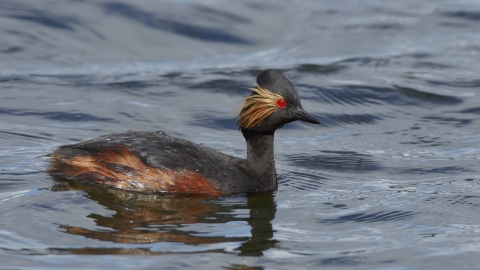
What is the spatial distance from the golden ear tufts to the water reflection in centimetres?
86

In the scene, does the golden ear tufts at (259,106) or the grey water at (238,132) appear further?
the golden ear tufts at (259,106)

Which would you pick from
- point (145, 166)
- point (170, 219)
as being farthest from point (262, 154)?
point (170, 219)

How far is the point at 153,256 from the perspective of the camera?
696 centimetres

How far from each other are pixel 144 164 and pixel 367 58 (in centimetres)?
862

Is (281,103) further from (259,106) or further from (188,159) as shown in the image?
(188,159)

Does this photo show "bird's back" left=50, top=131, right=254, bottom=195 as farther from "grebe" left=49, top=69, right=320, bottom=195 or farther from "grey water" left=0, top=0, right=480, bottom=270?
"grey water" left=0, top=0, right=480, bottom=270

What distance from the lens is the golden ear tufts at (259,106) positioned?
29.8 ft

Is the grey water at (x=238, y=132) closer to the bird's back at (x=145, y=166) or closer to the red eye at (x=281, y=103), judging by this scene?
the bird's back at (x=145, y=166)

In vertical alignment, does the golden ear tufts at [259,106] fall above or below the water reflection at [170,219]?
A: above

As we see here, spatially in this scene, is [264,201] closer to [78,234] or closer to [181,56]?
[78,234]

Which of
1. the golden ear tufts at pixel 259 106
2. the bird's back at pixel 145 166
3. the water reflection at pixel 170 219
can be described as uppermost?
the golden ear tufts at pixel 259 106

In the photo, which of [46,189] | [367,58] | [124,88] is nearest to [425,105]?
[367,58]

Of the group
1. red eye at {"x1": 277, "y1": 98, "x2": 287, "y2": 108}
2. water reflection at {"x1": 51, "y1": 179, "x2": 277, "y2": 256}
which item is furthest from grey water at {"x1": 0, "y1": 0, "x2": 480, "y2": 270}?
red eye at {"x1": 277, "y1": 98, "x2": 287, "y2": 108}

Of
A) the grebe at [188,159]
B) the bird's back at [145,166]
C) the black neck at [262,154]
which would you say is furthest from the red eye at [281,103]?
the bird's back at [145,166]
